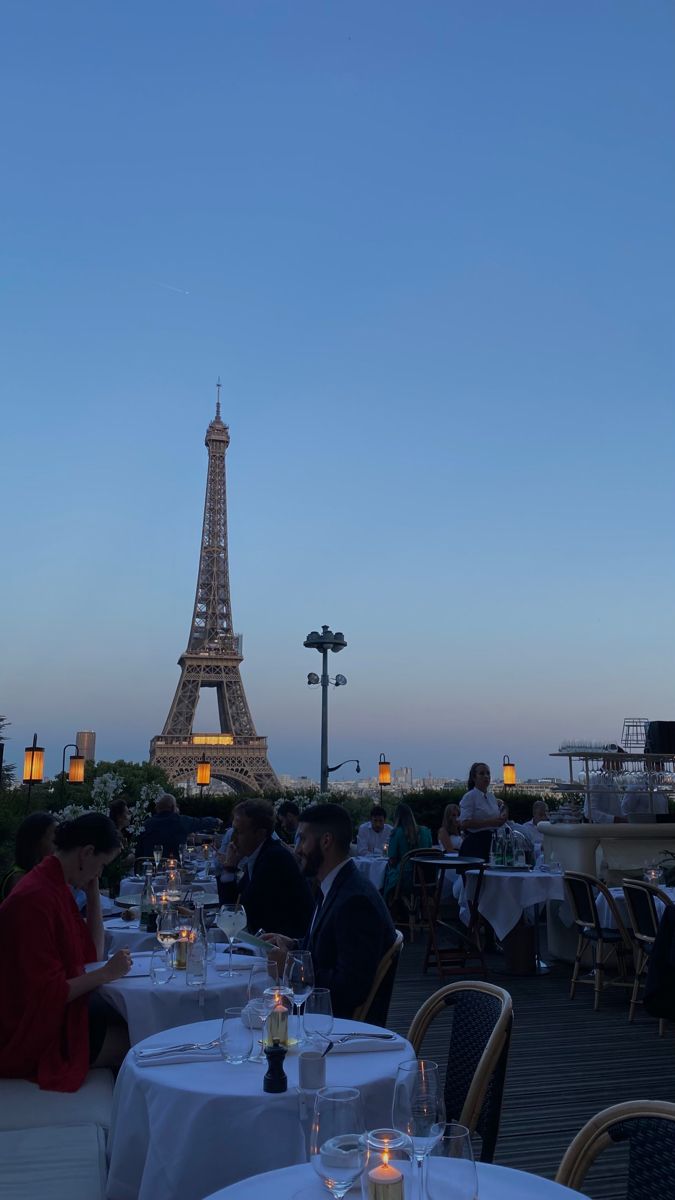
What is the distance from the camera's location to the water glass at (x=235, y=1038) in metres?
2.31

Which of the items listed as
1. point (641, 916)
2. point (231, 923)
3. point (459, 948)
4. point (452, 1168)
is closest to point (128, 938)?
point (231, 923)

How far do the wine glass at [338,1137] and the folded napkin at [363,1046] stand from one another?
0.97 meters

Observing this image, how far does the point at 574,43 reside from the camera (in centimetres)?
1048

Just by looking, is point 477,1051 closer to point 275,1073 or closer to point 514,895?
point 275,1073

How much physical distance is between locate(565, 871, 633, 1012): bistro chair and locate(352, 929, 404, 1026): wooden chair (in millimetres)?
4260

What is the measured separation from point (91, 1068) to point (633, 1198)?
2458 millimetres

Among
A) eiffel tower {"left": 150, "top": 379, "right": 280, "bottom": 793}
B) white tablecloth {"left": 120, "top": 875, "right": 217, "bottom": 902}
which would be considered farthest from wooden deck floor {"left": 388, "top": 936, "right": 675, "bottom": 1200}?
eiffel tower {"left": 150, "top": 379, "right": 280, "bottom": 793}

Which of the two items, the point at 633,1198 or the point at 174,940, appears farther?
the point at 174,940

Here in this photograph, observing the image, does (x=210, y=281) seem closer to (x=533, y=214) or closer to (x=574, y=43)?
(x=533, y=214)

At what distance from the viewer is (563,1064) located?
550cm

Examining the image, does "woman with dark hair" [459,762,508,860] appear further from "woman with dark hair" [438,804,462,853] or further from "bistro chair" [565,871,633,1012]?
"bistro chair" [565,871,633,1012]

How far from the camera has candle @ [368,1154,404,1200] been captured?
128 centimetres

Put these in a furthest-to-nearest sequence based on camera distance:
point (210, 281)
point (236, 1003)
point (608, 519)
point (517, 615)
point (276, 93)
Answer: point (517, 615) < point (210, 281) < point (608, 519) < point (276, 93) < point (236, 1003)

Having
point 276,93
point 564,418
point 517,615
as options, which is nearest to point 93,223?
point 276,93
